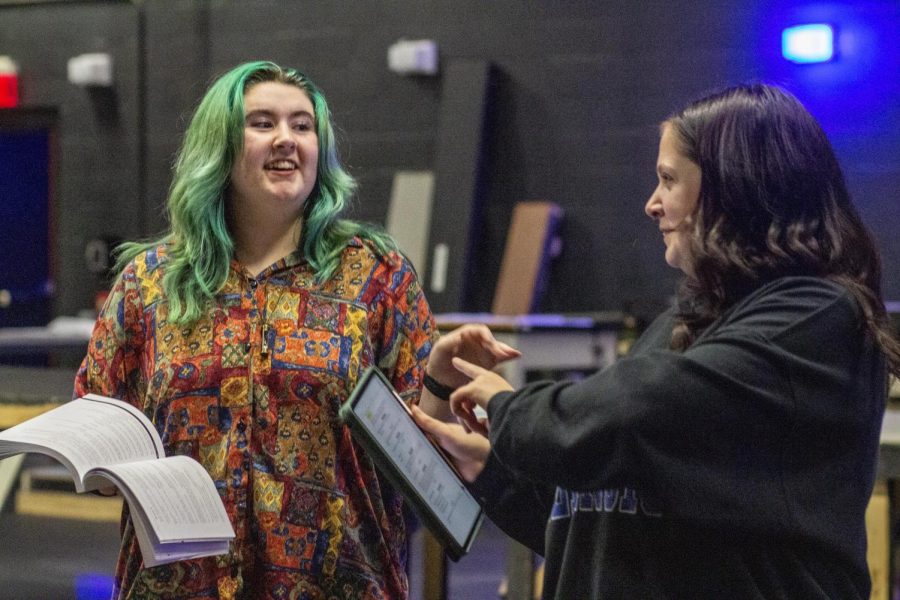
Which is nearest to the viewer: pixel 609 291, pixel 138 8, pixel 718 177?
pixel 718 177

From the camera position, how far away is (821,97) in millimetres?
6105

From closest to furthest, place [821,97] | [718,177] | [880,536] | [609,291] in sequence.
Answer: [718,177]
[880,536]
[821,97]
[609,291]

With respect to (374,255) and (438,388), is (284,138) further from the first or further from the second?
(438,388)

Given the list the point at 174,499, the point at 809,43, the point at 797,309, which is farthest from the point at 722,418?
the point at 809,43

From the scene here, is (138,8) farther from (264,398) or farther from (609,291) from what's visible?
(264,398)

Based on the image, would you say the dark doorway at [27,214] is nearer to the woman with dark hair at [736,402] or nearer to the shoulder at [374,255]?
the shoulder at [374,255]

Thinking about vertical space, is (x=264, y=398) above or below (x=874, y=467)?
below

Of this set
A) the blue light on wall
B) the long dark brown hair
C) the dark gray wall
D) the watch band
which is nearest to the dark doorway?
the dark gray wall

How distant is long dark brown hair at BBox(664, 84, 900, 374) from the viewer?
1.30 meters

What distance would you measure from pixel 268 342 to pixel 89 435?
287mm

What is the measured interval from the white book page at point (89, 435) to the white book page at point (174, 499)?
0.12ft

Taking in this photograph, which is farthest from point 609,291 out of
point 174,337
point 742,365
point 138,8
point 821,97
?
point 742,365

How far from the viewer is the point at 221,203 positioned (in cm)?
189

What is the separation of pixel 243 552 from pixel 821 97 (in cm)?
502
